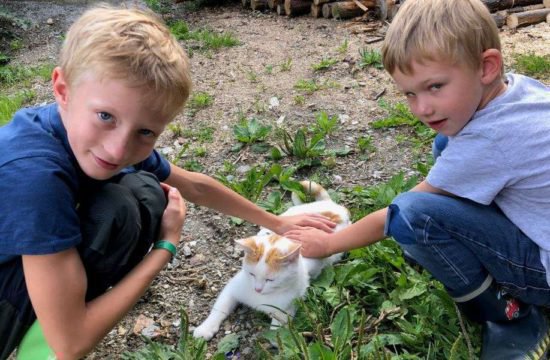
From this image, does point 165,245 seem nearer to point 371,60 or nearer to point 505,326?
point 505,326

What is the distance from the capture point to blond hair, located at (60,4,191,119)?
5.29ft

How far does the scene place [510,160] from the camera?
184cm

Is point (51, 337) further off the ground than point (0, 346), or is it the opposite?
point (51, 337)

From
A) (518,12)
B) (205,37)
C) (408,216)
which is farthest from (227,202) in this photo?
(518,12)

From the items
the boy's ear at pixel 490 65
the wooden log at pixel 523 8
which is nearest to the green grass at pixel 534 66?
the wooden log at pixel 523 8

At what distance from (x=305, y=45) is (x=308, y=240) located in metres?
3.40

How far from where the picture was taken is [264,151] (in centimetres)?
362

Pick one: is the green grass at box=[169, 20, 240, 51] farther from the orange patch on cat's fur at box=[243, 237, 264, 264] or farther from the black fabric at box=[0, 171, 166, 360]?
the black fabric at box=[0, 171, 166, 360]

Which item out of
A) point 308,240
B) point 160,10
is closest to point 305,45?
point 160,10

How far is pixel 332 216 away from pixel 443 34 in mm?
1172

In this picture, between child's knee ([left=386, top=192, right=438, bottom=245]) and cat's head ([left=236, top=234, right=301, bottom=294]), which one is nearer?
child's knee ([left=386, top=192, right=438, bottom=245])

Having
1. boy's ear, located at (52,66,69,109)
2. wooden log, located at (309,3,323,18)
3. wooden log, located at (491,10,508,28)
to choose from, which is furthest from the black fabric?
wooden log, located at (309,3,323,18)

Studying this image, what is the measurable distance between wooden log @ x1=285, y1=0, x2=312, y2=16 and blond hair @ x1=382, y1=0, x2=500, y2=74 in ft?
15.4

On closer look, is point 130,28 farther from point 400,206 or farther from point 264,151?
point 264,151
